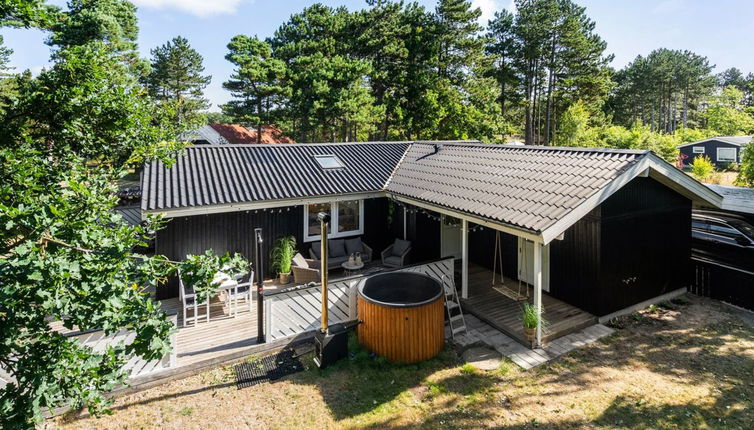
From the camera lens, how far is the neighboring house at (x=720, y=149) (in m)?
32.7

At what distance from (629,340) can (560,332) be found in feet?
4.24

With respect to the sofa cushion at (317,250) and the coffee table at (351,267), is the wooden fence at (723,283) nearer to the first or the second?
the coffee table at (351,267)

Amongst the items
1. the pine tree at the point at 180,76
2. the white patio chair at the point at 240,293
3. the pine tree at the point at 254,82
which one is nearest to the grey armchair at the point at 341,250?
the white patio chair at the point at 240,293

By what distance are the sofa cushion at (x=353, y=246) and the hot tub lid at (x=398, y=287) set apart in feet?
11.7

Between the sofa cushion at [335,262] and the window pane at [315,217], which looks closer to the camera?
the sofa cushion at [335,262]

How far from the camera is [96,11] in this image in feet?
86.1

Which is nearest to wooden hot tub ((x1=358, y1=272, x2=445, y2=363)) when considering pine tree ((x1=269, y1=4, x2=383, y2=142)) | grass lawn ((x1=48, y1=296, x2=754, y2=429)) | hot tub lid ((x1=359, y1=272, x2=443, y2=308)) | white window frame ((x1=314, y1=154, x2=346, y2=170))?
grass lawn ((x1=48, y1=296, x2=754, y2=429))

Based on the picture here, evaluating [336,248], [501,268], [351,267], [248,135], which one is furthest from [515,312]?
[248,135]

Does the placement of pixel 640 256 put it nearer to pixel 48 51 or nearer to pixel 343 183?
pixel 343 183

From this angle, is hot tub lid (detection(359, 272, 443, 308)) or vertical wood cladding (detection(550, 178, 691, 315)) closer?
hot tub lid (detection(359, 272, 443, 308))

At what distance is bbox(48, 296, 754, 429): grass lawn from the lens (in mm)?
5598

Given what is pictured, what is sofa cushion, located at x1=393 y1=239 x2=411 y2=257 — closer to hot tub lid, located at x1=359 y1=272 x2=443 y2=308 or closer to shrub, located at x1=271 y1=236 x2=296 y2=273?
shrub, located at x1=271 y1=236 x2=296 y2=273

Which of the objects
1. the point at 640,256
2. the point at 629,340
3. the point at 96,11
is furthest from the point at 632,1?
the point at 96,11

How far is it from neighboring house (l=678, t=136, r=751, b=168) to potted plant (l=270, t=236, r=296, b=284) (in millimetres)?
37856
